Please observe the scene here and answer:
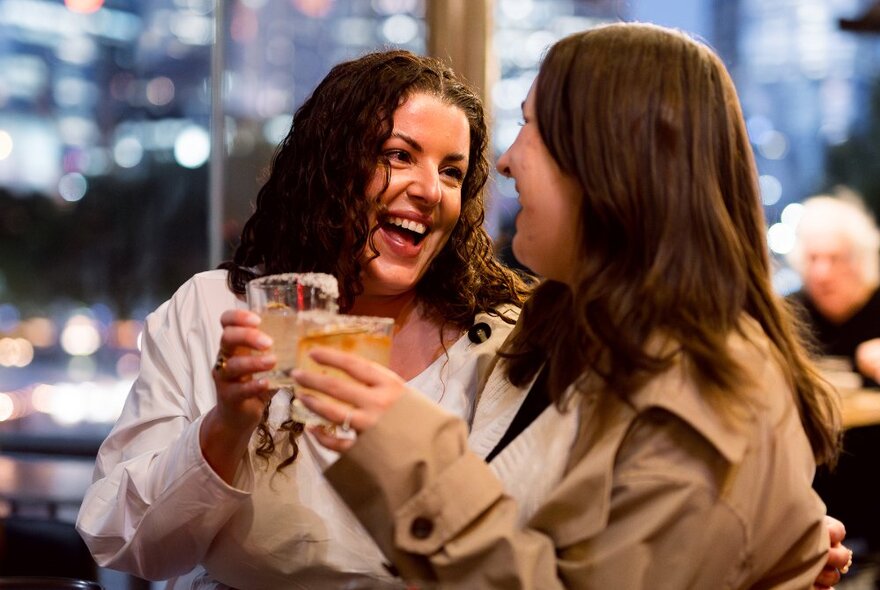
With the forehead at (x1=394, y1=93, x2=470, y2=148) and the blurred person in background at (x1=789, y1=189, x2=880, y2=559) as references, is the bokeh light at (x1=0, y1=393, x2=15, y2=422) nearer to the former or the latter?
the forehead at (x1=394, y1=93, x2=470, y2=148)

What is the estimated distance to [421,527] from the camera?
127 centimetres

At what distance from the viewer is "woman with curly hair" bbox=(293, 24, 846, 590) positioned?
1.26m

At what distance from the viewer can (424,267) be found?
210 centimetres

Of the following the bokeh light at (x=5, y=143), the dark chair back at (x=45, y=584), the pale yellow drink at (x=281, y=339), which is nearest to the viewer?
the pale yellow drink at (x=281, y=339)

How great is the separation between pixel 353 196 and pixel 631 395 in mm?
901

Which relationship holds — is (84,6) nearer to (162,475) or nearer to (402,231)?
(402,231)

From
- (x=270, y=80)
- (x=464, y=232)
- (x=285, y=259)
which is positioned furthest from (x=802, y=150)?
(x=285, y=259)

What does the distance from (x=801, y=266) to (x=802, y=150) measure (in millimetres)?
561

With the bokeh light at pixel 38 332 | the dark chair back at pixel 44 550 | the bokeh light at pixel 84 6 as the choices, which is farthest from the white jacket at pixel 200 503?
the bokeh light at pixel 84 6

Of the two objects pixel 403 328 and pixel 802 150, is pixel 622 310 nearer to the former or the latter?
pixel 403 328

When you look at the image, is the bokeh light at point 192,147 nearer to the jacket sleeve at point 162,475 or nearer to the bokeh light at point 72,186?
the bokeh light at point 72,186

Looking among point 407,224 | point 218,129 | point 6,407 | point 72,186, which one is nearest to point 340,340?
point 407,224

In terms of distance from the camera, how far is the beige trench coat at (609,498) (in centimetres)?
125

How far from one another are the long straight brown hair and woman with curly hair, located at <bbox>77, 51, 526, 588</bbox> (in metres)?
0.55
